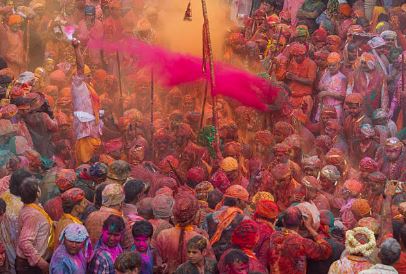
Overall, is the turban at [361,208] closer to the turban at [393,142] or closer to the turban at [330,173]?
the turban at [330,173]

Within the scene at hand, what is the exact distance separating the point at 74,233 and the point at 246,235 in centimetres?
170

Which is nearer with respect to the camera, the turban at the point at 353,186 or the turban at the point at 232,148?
the turban at the point at 353,186

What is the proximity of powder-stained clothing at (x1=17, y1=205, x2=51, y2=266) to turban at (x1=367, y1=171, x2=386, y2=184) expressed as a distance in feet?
16.1

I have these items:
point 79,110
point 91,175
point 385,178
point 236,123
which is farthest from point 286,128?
point 91,175

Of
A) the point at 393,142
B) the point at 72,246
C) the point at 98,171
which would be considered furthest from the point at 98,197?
the point at 393,142

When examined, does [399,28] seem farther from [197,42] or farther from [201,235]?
[201,235]

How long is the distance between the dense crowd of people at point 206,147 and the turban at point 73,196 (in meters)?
0.02

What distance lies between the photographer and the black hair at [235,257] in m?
9.54

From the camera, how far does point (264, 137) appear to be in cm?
1513

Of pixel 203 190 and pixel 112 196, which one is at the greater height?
pixel 112 196

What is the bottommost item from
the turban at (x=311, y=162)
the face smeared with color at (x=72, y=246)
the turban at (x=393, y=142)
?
the turban at (x=311, y=162)

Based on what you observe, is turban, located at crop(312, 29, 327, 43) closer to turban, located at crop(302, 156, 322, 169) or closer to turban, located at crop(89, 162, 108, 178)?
turban, located at crop(302, 156, 322, 169)

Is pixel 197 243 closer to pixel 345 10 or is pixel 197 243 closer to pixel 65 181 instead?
pixel 65 181

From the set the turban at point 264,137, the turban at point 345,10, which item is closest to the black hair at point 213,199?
the turban at point 264,137
